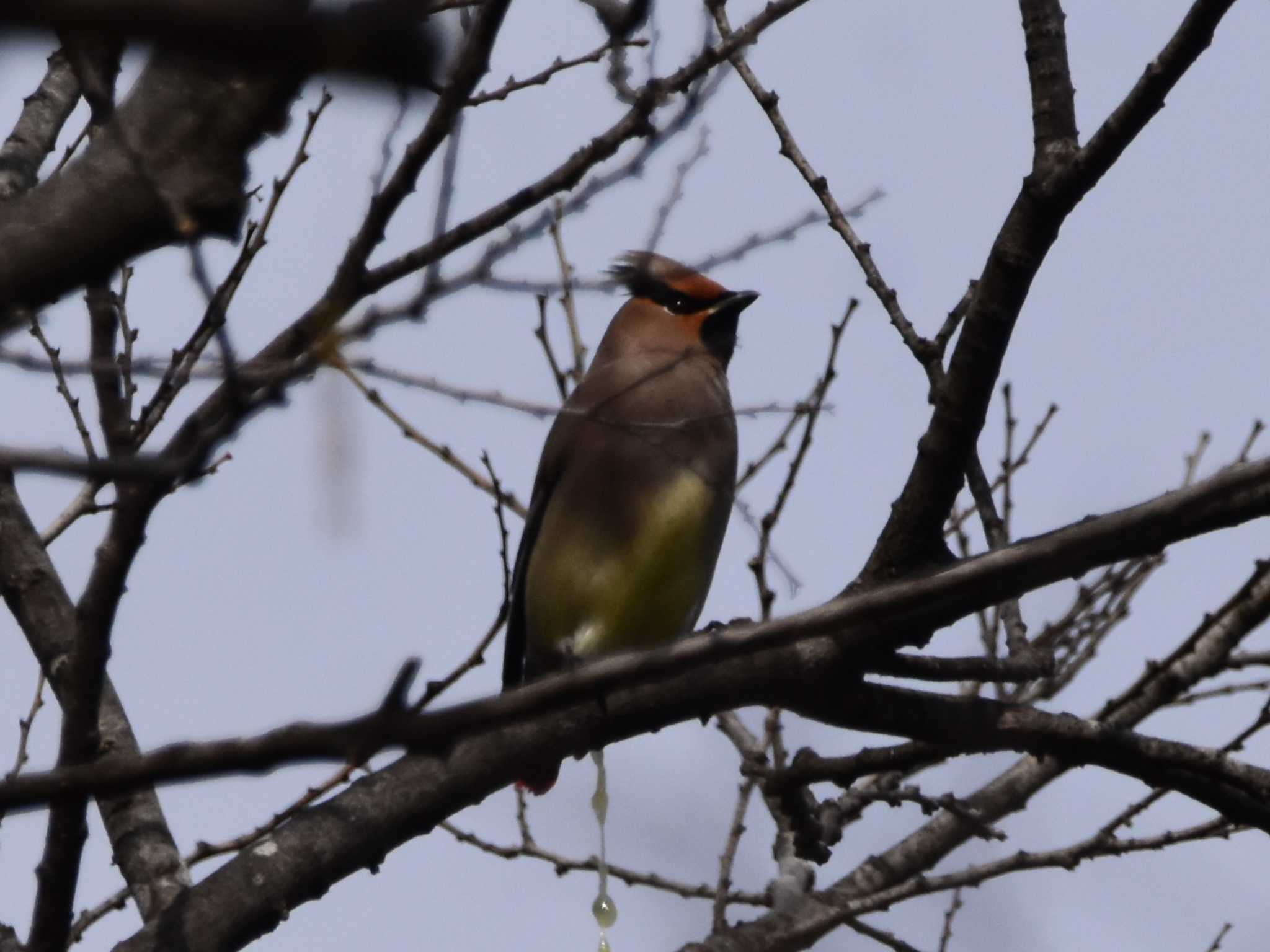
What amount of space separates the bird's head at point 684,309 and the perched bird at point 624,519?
0.28 meters

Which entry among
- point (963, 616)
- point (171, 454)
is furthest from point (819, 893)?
point (171, 454)

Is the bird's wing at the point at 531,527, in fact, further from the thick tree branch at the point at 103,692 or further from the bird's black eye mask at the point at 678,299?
the thick tree branch at the point at 103,692

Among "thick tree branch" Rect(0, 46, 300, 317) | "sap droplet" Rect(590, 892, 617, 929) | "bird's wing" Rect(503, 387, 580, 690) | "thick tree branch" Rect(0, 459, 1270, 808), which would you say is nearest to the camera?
"thick tree branch" Rect(0, 459, 1270, 808)

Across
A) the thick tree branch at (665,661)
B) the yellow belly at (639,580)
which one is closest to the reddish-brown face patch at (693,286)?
the yellow belly at (639,580)

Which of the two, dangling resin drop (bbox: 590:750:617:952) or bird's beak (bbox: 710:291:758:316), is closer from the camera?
dangling resin drop (bbox: 590:750:617:952)

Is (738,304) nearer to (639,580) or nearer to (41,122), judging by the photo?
(639,580)

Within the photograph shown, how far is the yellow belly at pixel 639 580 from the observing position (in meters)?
4.48

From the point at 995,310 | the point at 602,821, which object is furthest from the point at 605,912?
the point at 995,310

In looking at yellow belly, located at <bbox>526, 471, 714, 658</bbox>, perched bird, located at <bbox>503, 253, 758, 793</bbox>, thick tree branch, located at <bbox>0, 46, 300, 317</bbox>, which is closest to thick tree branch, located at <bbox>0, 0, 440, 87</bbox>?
thick tree branch, located at <bbox>0, 46, 300, 317</bbox>

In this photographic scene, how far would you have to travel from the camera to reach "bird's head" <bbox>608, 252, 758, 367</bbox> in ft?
17.6

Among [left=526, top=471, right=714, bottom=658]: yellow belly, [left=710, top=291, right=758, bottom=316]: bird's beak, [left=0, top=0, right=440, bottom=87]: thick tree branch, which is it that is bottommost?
[left=0, top=0, right=440, bottom=87]: thick tree branch

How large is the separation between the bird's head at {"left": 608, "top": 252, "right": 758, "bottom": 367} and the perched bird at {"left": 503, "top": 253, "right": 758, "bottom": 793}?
0.91ft

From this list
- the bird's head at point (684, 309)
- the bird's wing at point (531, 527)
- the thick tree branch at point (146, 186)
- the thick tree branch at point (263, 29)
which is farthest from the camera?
the bird's head at point (684, 309)

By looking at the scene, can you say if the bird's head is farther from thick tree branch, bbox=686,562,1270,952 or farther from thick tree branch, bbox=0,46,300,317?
thick tree branch, bbox=0,46,300,317
